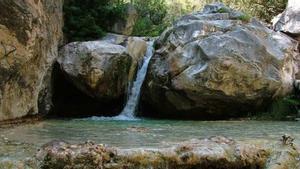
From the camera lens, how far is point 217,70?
13.5m

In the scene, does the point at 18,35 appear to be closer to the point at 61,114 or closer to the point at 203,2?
the point at 61,114

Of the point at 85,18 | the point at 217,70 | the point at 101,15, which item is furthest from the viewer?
the point at 101,15

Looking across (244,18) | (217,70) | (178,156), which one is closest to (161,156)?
(178,156)

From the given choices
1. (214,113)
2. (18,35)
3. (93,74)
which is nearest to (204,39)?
(214,113)

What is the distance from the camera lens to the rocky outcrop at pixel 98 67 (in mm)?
14031

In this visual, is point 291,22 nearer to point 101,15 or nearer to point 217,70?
point 217,70

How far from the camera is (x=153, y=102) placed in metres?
15.1

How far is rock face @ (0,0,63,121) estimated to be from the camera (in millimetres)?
9539

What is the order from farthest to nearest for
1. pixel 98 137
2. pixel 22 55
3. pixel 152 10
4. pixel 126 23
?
pixel 152 10 → pixel 126 23 → pixel 22 55 → pixel 98 137

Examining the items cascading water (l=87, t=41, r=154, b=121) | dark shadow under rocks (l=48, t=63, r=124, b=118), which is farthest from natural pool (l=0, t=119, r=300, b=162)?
cascading water (l=87, t=41, r=154, b=121)

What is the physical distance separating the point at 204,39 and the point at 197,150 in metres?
8.28

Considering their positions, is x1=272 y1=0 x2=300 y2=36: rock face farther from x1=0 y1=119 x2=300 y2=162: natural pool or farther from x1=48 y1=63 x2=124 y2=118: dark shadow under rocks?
x1=0 y1=119 x2=300 y2=162: natural pool

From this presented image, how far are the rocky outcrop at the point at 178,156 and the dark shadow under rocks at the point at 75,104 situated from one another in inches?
331

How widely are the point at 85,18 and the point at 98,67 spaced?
2.44 metres
